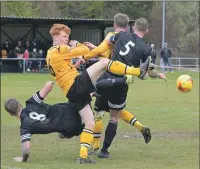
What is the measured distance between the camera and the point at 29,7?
70.7 metres

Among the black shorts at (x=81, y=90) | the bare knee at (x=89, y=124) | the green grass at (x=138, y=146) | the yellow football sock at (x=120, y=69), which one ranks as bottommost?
the green grass at (x=138, y=146)

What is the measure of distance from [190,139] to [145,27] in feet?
10.2

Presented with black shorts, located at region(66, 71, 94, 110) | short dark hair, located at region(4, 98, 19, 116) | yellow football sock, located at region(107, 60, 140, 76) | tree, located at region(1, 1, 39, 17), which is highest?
tree, located at region(1, 1, 39, 17)

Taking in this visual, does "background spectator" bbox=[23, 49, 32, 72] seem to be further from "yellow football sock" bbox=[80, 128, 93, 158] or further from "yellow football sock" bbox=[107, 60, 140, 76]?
"yellow football sock" bbox=[107, 60, 140, 76]

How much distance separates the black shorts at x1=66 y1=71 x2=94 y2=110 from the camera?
28.6 feet

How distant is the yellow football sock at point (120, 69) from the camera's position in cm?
864

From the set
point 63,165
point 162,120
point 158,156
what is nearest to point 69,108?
point 63,165

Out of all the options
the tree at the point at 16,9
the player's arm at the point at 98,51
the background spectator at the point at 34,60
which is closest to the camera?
the player's arm at the point at 98,51

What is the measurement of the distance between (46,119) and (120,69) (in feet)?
4.48

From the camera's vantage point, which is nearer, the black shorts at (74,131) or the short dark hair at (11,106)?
the short dark hair at (11,106)

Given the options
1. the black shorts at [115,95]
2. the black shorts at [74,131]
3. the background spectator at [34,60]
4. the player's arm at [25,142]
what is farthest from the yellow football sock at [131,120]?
the background spectator at [34,60]

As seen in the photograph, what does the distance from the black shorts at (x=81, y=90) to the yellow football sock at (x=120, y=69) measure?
1.25ft

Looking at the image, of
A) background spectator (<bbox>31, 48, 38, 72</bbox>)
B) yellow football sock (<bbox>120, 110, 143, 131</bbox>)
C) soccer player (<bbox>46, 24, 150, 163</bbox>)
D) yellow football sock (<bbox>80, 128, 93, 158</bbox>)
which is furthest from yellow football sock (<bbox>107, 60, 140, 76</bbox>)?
background spectator (<bbox>31, 48, 38, 72</bbox>)

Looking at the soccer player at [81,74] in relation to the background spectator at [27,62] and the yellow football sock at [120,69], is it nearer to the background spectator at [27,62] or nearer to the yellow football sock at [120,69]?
the yellow football sock at [120,69]
